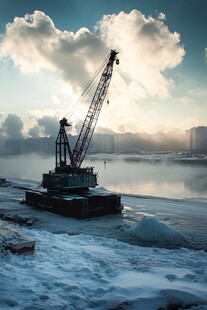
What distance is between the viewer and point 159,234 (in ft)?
53.5

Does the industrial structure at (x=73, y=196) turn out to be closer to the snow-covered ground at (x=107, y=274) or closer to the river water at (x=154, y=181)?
the snow-covered ground at (x=107, y=274)

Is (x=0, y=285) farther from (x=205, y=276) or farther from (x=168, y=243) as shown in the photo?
(x=168, y=243)

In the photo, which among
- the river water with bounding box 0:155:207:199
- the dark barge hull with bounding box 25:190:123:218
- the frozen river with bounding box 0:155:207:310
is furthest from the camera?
the river water with bounding box 0:155:207:199

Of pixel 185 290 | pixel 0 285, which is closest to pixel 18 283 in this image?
pixel 0 285

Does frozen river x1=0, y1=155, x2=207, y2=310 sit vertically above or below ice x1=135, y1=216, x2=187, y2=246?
above

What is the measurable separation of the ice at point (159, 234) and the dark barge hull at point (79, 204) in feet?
25.9

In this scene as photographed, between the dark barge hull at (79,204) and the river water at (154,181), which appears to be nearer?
the dark barge hull at (79,204)

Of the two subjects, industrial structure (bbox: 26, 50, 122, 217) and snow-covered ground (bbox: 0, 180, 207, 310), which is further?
industrial structure (bbox: 26, 50, 122, 217)

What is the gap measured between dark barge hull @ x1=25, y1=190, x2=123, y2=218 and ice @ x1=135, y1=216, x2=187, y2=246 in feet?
25.9

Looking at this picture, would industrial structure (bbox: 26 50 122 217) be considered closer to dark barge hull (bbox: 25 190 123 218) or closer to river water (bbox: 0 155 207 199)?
dark barge hull (bbox: 25 190 123 218)

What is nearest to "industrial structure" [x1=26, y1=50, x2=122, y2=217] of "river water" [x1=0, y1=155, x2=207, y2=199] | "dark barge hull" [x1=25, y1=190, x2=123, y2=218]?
"dark barge hull" [x1=25, y1=190, x2=123, y2=218]

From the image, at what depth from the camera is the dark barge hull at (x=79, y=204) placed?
2400cm

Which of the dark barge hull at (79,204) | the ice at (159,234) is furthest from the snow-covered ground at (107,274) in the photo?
the dark barge hull at (79,204)

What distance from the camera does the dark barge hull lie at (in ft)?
78.7
